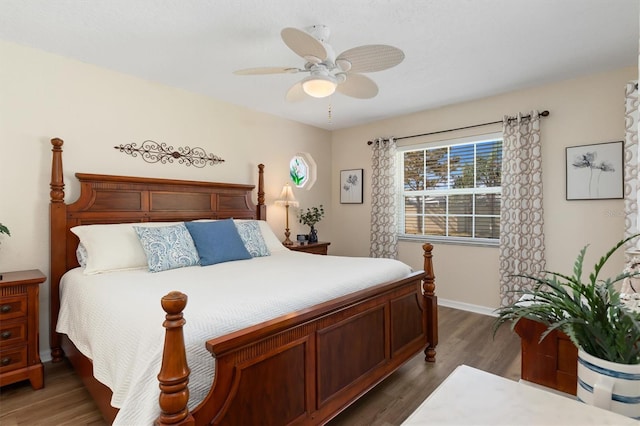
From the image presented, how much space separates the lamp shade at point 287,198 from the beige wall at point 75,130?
0.54 metres

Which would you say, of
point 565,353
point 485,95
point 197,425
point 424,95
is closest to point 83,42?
point 197,425

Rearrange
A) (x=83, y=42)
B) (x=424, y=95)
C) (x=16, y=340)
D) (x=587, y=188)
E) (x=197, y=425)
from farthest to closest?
1. (x=424, y=95)
2. (x=587, y=188)
3. (x=83, y=42)
4. (x=16, y=340)
5. (x=197, y=425)

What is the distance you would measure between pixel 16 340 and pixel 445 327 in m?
3.48

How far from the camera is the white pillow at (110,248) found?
237 cm

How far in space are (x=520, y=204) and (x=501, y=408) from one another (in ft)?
10.2

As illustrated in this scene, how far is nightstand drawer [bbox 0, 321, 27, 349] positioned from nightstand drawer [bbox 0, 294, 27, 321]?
5 centimetres

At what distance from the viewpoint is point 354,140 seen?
4938mm

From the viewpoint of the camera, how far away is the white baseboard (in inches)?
A: 146

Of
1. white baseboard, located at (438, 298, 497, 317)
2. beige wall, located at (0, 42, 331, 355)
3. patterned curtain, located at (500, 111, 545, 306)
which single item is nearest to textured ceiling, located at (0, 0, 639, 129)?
beige wall, located at (0, 42, 331, 355)

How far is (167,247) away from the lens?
247 cm

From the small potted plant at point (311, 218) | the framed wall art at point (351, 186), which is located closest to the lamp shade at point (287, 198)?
the small potted plant at point (311, 218)

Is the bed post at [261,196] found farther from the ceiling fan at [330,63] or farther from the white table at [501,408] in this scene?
the white table at [501,408]

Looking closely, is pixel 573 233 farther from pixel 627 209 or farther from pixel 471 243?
pixel 471 243

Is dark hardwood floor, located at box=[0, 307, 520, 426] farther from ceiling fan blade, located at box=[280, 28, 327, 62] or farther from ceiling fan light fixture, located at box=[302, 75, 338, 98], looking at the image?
ceiling fan blade, located at box=[280, 28, 327, 62]
